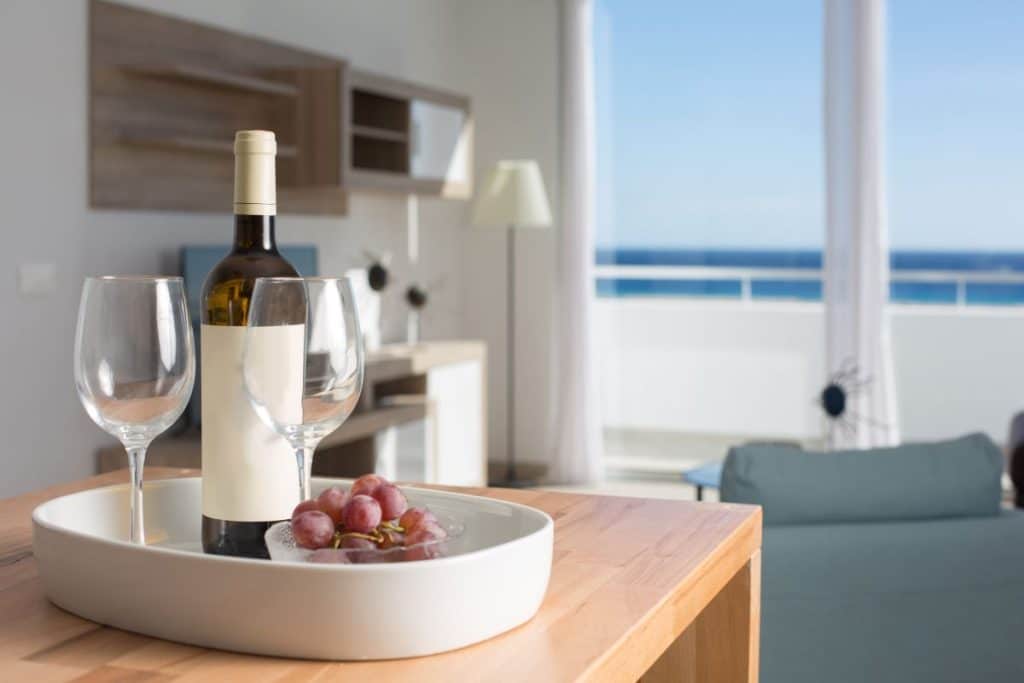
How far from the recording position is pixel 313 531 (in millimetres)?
891

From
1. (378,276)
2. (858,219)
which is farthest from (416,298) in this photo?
(858,219)

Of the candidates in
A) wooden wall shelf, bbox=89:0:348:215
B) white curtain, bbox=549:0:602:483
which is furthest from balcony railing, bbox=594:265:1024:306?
wooden wall shelf, bbox=89:0:348:215

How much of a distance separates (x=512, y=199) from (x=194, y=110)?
171 cm

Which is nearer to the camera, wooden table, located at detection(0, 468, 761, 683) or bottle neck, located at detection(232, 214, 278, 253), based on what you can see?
wooden table, located at detection(0, 468, 761, 683)

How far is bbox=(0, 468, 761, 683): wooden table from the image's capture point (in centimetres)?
84

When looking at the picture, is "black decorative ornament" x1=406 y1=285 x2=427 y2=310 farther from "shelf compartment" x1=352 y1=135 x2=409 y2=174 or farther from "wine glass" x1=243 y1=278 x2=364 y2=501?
"wine glass" x1=243 y1=278 x2=364 y2=501

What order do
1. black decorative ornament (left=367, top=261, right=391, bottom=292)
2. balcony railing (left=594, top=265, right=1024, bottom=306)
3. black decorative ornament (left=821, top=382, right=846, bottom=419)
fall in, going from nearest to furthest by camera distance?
1. black decorative ornament (left=821, top=382, right=846, bottom=419)
2. black decorative ornament (left=367, top=261, right=391, bottom=292)
3. balcony railing (left=594, top=265, right=1024, bottom=306)

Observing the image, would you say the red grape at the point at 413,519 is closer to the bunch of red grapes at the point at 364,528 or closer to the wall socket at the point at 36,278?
the bunch of red grapes at the point at 364,528

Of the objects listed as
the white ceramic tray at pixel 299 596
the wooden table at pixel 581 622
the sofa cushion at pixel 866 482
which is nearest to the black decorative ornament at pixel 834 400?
the sofa cushion at pixel 866 482

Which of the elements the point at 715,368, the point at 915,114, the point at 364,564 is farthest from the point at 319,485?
the point at 915,114

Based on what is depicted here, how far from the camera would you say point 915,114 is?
675 cm

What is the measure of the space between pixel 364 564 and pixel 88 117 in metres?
3.44

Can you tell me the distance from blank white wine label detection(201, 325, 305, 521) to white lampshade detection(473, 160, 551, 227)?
15.5ft

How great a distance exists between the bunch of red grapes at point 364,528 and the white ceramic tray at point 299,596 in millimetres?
22
